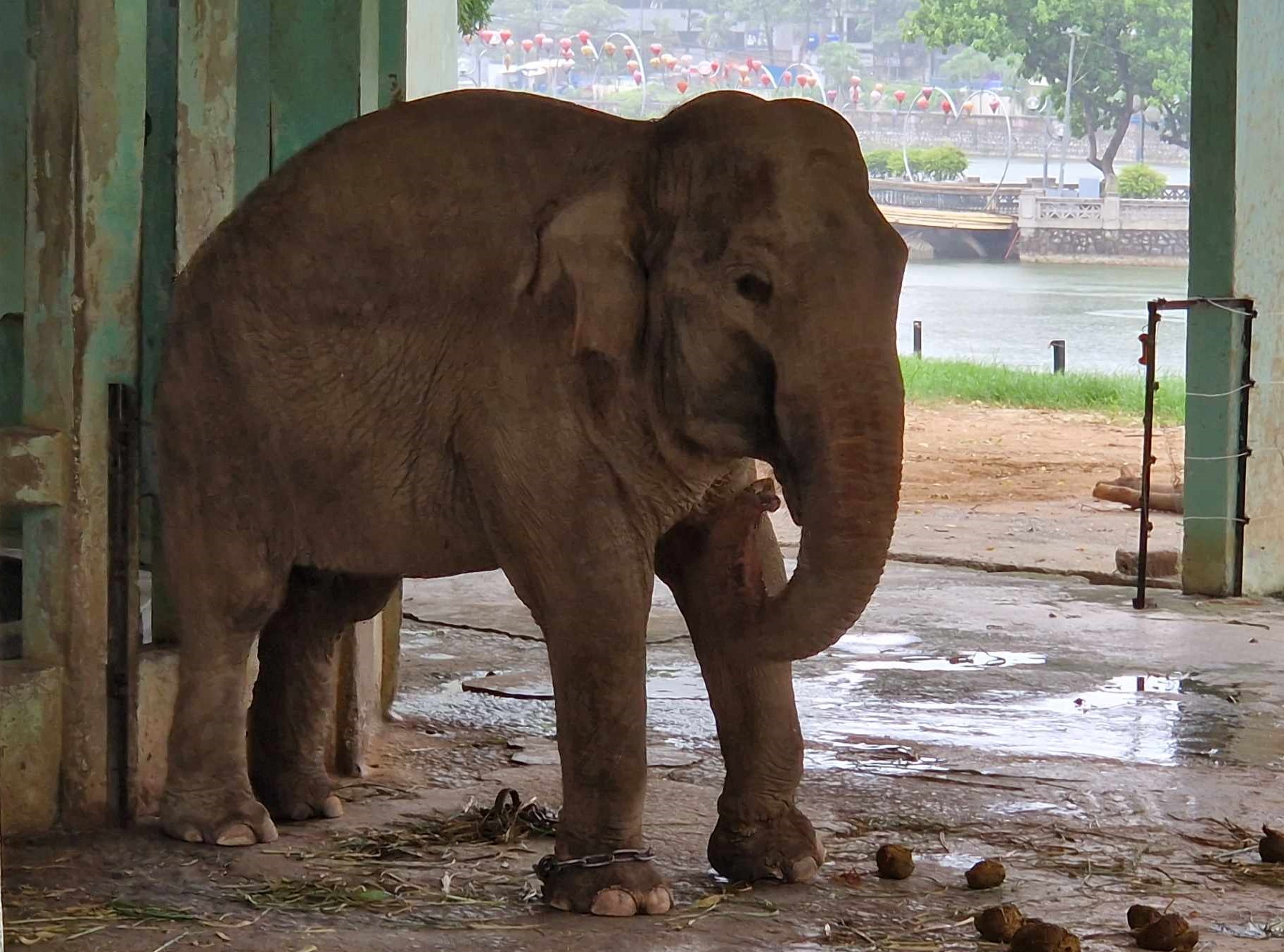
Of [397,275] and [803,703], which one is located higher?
[397,275]

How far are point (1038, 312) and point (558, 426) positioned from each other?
149 feet

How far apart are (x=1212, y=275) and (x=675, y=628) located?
3196 millimetres

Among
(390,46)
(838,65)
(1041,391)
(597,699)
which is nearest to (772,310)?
(597,699)

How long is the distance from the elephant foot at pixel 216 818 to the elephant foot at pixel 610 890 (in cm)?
93

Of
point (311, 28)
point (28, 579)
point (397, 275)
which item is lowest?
point (28, 579)

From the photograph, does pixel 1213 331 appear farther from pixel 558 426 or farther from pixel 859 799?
pixel 558 426

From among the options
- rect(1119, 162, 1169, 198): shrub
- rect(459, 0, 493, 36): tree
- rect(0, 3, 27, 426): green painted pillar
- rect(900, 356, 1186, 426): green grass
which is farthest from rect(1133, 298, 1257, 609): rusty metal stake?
rect(1119, 162, 1169, 198): shrub

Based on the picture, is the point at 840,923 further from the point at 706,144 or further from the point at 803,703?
the point at 803,703

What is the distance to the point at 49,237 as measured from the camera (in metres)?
5.04

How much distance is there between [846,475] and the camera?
408 cm

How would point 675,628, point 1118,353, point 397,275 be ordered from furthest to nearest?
point 1118,353
point 675,628
point 397,275

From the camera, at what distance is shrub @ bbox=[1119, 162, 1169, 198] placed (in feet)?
168

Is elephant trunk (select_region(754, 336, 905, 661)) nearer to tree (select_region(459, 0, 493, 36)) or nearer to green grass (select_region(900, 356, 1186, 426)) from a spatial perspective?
tree (select_region(459, 0, 493, 36))

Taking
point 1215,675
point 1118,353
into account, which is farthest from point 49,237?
point 1118,353
